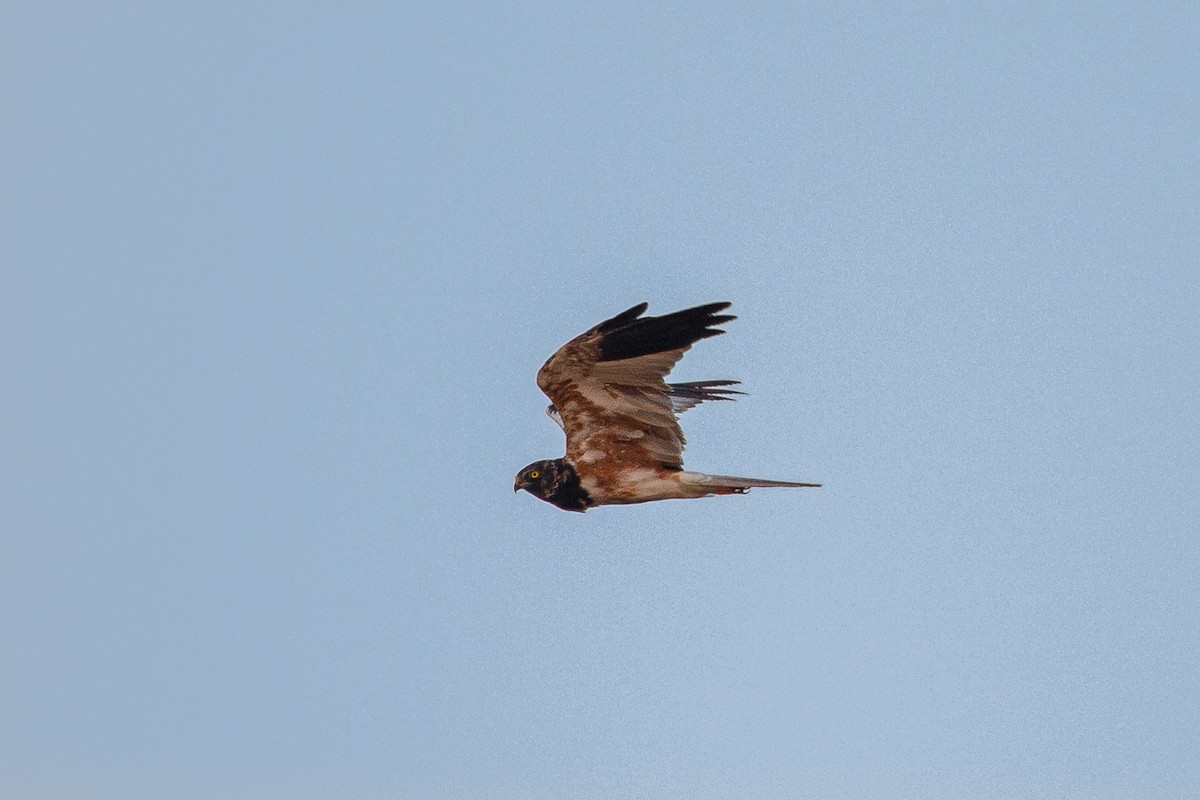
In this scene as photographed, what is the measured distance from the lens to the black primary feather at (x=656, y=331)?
14.4 m

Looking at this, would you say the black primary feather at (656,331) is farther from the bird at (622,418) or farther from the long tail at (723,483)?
the long tail at (723,483)

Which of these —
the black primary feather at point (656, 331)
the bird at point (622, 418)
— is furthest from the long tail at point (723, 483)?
the black primary feather at point (656, 331)

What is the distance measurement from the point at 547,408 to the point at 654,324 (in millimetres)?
1976

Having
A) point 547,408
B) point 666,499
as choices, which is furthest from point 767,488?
point 547,408

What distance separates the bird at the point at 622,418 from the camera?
575 inches

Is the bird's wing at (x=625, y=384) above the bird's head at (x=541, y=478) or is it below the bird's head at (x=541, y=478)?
above

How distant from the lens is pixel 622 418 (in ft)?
51.1

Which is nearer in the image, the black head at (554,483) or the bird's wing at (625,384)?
the bird's wing at (625,384)

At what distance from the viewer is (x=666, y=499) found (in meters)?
16.0

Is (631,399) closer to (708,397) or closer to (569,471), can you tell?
(569,471)

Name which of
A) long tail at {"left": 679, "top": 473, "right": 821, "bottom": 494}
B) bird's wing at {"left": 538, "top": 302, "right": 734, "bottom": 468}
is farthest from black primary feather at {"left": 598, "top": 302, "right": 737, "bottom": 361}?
long tail at {"left": 679, "top": 473, "right": 821, "bottom": 494}

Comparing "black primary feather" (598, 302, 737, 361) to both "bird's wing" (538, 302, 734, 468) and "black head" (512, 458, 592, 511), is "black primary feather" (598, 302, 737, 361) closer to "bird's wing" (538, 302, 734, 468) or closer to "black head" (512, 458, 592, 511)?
"bird's wing" (538, 302, 734, 468)

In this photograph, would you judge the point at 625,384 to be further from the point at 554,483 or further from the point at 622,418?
the point at 554,483

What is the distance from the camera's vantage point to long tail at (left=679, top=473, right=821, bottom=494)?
15180mm
